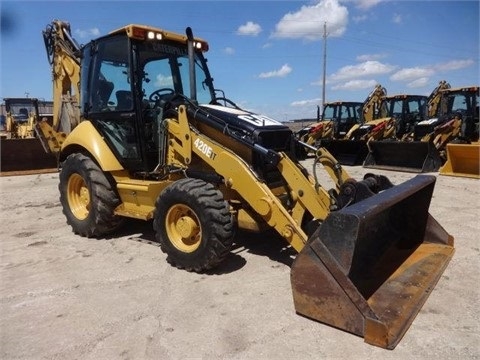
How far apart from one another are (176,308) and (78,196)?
3200 millimetres

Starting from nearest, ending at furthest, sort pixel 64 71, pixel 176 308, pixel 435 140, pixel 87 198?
pixel 176 308 < pixel 87 198 < pixel 64 71 < pixel 435 140

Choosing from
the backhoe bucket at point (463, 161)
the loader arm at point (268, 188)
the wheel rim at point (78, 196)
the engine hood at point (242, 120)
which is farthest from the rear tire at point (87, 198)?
the backhoe bucket at point (463, 161)

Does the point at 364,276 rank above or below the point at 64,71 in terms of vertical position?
below

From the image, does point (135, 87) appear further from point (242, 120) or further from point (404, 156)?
point (404, 156)

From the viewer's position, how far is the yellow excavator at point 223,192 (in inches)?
119

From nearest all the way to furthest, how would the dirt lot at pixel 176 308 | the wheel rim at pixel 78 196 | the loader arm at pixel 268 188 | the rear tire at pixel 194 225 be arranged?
the dirt lot at pixel 176 308
the loader arm at pixel 268 188
the rear tire at pixel 194 225
the wheel rim at pixel 78 196

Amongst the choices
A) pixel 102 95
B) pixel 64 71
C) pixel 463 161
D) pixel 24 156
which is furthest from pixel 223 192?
pixel 24 156

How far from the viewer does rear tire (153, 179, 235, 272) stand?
154 inches

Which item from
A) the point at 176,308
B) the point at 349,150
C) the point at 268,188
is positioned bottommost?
the point at 176,308

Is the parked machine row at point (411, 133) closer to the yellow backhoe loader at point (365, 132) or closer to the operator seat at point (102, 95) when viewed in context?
the yellow backhoe loader at point (365, 132)

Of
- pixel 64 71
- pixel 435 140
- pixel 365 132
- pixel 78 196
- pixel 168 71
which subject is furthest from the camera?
pixel 365 132

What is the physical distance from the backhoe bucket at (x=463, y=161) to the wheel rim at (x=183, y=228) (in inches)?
319

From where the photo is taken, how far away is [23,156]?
12406 millimetres

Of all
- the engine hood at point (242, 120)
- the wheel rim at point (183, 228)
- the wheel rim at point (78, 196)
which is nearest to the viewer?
the wheel rim at point (183, 228)
